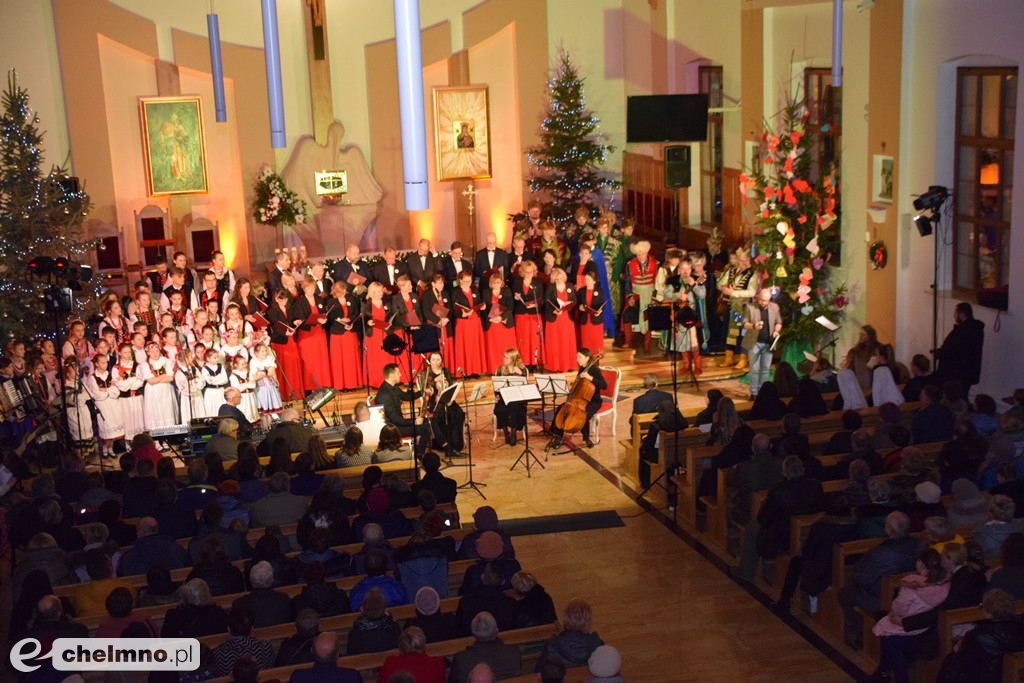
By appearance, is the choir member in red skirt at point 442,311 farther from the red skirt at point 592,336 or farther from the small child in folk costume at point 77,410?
the small child in folk costume at point 77,410

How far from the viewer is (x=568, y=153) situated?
60.6ft

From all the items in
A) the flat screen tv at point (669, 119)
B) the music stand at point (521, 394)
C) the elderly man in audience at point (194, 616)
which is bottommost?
the elderly man in audience at point (194, 616)

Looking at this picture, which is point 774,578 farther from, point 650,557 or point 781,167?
point 781,167

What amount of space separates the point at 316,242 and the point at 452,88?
10.9 feet

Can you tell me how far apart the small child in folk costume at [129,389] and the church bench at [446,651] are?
6640mm

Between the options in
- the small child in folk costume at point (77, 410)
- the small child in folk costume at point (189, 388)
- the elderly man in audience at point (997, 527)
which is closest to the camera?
the elderly man in audience at point (997, 527)

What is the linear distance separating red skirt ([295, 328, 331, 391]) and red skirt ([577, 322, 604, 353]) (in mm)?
3072

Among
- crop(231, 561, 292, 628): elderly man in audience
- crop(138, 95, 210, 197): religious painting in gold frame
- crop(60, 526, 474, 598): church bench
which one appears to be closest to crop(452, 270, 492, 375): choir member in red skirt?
crop(60, 526, 474, 598): church bench

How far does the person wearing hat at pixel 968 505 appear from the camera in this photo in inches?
302

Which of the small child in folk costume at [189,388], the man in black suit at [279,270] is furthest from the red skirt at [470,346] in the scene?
the small child in folk costume at [189,388]

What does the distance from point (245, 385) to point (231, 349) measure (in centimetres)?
43

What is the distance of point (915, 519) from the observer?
7906mm

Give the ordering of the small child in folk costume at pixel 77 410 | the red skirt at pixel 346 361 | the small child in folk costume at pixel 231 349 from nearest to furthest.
Result: the small child in folk costume at pixel 77 410 → the small child in folk costume at pixel 231 349 → the red skirt at pixel 346 361

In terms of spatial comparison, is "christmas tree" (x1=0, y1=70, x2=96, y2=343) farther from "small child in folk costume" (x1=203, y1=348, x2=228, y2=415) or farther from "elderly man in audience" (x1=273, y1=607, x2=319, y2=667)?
"elderly man in audience" (x1=273, y1=607, x2=319, y2=667)
